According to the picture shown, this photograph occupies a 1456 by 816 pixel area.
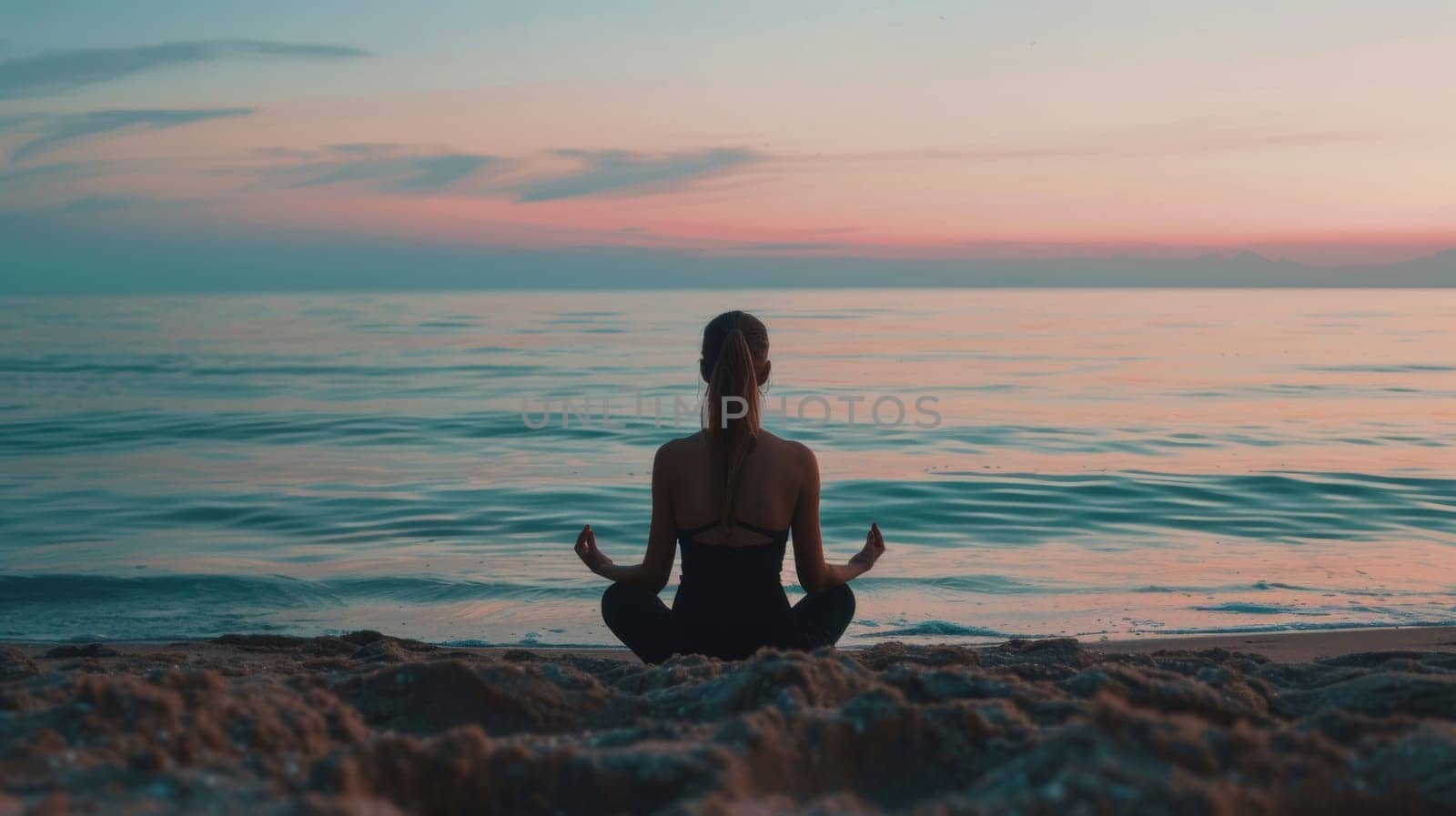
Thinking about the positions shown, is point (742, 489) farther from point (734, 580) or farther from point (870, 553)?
point (870, 553)

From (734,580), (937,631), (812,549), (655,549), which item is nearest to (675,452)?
(655,549)

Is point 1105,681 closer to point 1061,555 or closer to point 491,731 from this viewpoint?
point 491,731

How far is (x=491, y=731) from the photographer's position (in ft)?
9.24

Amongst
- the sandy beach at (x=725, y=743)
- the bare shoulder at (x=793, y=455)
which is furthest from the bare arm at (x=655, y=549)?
the sandy beach at (x=725, y=743)

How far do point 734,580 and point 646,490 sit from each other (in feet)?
24.9

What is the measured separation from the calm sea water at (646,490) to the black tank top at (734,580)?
2.30m

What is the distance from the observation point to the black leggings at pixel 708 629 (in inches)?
162

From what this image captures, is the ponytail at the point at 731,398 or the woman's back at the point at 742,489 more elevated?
the ponytail at the point at 731,398

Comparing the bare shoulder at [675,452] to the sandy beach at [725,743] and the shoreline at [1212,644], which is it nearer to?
the sandy beach at [725,743]

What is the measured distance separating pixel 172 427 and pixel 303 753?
52.1 feet

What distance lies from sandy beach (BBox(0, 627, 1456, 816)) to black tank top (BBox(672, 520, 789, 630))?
20.1 inches

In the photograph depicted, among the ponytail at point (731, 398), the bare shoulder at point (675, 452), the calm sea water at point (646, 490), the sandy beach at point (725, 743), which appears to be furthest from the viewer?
the calm sea water at point (646, 490)

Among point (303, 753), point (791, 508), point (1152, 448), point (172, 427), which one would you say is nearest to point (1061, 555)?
point (791, 508)

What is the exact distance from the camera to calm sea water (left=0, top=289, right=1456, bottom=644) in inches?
276
